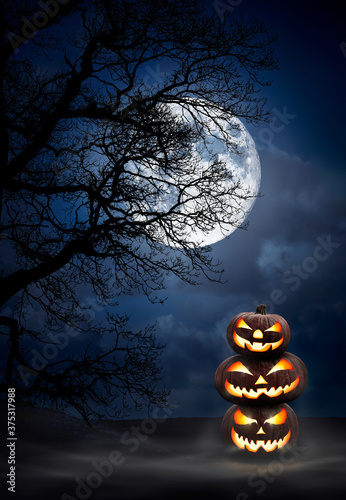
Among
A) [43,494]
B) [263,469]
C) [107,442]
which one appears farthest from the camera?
[107,442]

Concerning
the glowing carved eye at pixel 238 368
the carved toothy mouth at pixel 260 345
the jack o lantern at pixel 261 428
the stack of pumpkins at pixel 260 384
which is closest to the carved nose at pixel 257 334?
the stack of pumpkins at pixel 260 384

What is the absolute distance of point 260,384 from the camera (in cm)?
816

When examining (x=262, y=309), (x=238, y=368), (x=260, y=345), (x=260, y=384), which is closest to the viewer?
(x=260, y=384)

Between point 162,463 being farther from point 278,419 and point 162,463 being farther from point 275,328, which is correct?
point 275,328

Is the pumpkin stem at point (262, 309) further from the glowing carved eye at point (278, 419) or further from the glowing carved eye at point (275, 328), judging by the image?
the glowing carved eye at point (278, 419)

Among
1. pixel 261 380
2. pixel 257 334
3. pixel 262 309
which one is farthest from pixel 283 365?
pixel 262 309

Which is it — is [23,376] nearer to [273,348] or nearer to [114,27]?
[273,348]

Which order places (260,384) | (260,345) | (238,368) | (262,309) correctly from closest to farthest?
1. (260,384)
2. (260,345)
3. (238,368)
4. (262,309)

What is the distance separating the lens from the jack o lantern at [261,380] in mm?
8180

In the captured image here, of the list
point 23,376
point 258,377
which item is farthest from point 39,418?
point 258,377

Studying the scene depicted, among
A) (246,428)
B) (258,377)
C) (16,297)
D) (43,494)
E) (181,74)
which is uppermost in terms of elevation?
(181,74)

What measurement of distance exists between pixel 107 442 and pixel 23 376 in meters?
2.36

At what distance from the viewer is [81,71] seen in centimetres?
816

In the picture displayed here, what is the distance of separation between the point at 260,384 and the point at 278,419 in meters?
0.73
